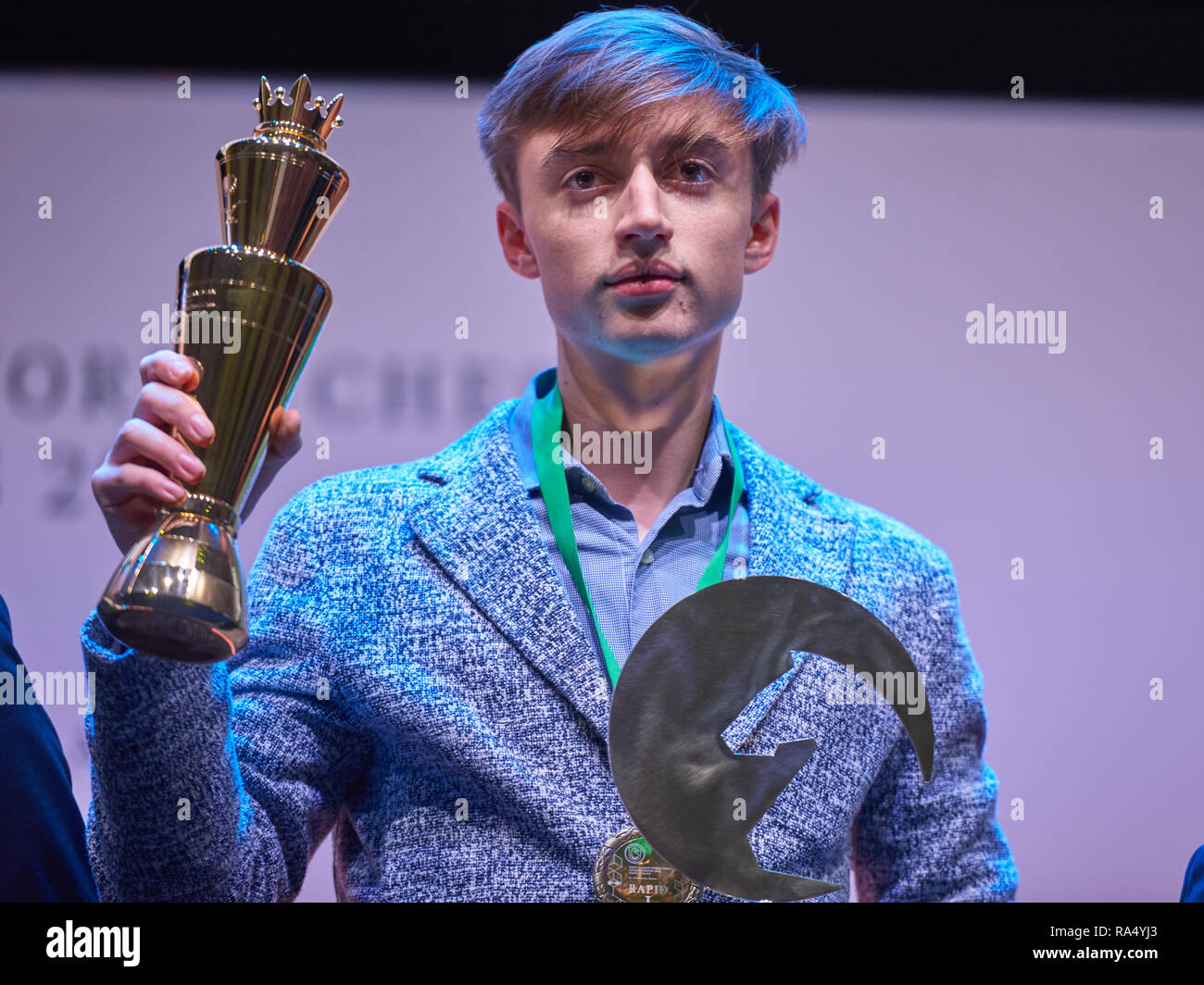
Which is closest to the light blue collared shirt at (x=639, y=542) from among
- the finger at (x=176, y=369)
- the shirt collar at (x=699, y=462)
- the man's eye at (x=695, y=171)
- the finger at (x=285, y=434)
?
the shirt collar at (x=699, y=462)

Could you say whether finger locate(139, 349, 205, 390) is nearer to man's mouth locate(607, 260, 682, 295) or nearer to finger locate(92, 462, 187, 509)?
finger locate(92, 462, 187, 509)

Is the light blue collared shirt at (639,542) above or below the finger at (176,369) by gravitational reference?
below

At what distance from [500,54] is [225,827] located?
3.18 feet

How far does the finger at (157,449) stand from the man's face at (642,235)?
1.49 feet

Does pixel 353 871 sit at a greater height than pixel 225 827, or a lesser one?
lesser

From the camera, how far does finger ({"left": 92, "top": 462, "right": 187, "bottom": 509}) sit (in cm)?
81

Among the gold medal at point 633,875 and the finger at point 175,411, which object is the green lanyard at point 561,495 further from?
the finger at point 175,411

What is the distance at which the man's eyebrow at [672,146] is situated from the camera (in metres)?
→ 1.16

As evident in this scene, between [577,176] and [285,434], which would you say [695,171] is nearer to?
[577,176]

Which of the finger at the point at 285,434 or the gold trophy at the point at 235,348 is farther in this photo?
the finger at the point at 285,434

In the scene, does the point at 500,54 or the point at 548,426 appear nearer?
the point at 548,426
